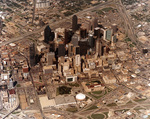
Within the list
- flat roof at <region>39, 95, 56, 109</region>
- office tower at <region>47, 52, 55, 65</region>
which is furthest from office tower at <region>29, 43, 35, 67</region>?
flat roof at <region>39, 95, 56, 109</region>

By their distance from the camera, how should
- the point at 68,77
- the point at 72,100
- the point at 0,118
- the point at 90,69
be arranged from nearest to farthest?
the point at 0,118, the point at 72,100, the point at 68,77, the point at 90,69

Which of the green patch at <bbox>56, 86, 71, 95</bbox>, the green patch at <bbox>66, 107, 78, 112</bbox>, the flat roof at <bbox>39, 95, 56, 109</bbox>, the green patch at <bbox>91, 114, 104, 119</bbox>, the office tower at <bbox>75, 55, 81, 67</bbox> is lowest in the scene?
the green patch at <bbox>91, 114, 104, 119</bbox>

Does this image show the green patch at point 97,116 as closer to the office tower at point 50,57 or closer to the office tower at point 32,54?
the office tower at point 50,57

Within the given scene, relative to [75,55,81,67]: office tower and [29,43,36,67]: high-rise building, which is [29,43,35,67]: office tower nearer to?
[29,43,36,67]: high-rise building

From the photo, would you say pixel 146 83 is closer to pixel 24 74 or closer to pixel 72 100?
pixel 72 100

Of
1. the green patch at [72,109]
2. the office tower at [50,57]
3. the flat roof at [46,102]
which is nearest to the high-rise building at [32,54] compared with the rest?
the office tower at [50,57]

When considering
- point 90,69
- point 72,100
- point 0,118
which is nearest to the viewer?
point 0,118

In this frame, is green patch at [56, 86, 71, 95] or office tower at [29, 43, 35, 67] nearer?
green patch at [56, 86, 71, 95]

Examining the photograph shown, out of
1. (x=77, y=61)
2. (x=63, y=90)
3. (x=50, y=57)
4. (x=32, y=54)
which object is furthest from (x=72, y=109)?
(x=32, y=54)

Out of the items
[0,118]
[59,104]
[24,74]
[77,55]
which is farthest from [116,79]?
[0,118]

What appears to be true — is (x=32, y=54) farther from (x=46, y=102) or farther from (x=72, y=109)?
(x=72, y=109)

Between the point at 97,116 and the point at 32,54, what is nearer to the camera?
the point at 97,116
